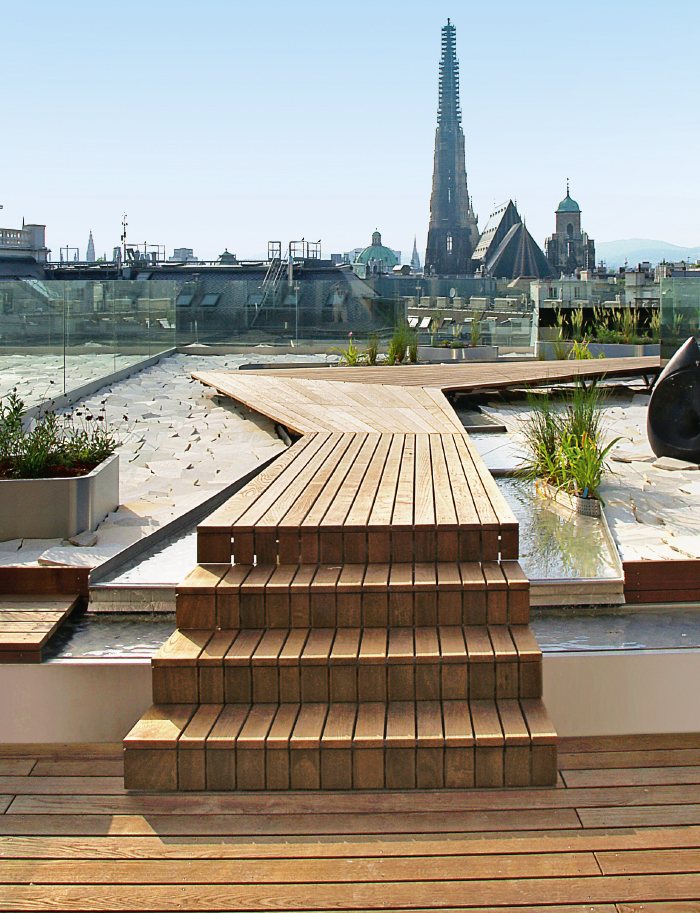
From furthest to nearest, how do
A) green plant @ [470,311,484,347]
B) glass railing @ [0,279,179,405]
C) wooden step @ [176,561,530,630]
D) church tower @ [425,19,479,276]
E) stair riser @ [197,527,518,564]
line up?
1. church tower @ [425,19,479,276]
2. green plant @ [470,311,484,347]
3. glass railing @ [0,279,179,405]
4. stair riser @ [197,527,518,564]
5. wooden step @ [176,561,530,630]

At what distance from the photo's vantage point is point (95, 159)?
133 ft

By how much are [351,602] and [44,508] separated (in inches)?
62.4

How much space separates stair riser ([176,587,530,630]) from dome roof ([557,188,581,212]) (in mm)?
110060

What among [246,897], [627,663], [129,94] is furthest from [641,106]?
[246,897]

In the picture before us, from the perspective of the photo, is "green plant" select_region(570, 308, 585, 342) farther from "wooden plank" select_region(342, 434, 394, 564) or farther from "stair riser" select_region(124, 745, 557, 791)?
"stair riser" select_region(124, 745, 557, 791)

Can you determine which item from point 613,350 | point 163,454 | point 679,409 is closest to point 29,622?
point 163,454

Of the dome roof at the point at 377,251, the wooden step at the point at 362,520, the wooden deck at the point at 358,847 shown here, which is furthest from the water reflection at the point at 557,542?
the dome roof at the point at 377,251

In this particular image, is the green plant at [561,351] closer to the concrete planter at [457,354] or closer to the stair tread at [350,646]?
the concrete planter at [457,354]

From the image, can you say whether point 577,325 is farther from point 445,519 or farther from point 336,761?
point 336,761

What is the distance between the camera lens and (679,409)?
518cm

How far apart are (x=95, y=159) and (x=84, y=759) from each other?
42364mm

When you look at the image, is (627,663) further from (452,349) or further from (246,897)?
(452,349)

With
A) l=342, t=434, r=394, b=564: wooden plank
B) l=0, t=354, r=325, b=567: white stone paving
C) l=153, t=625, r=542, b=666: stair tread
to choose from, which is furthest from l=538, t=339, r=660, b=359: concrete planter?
l=153, t=625, r=542, b=666: stair tread

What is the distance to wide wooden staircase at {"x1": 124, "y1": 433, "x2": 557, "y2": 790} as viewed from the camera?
2.27 metres
